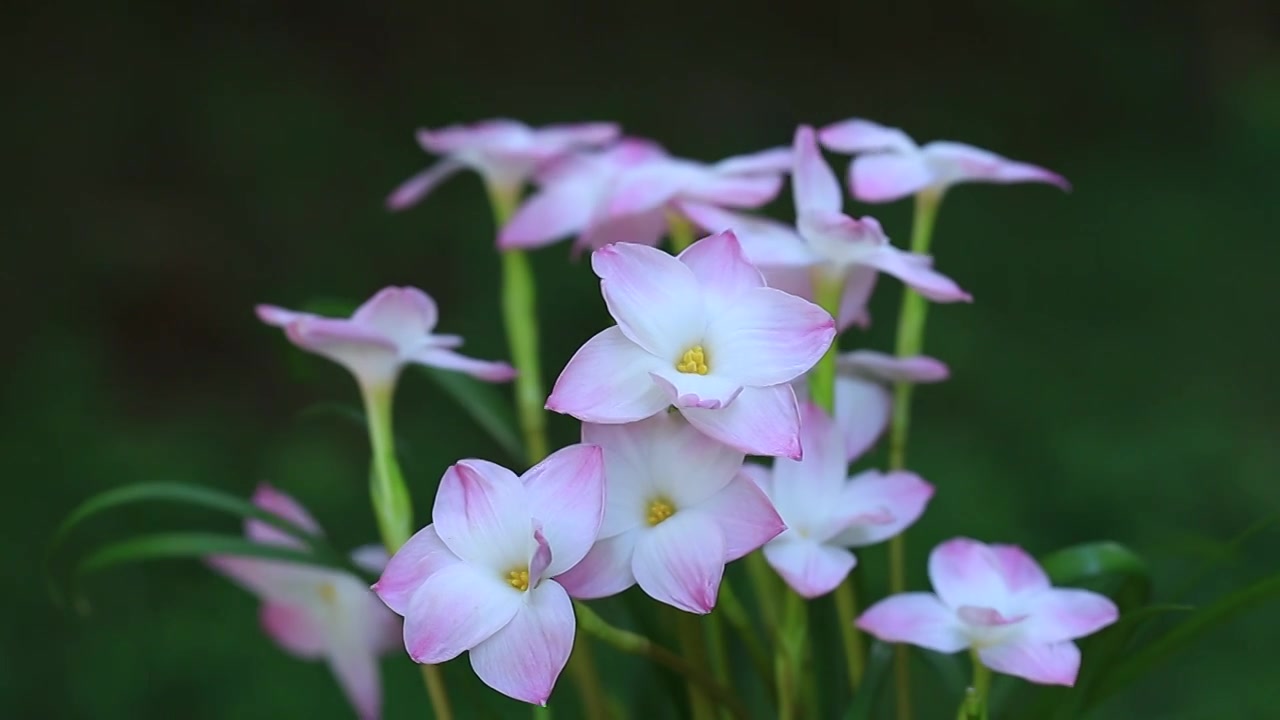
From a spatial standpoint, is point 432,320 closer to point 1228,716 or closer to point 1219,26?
point 1228,716

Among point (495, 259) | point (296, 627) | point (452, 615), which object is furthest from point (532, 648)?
point (495, 259)

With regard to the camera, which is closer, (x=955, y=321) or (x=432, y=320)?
(x=432, y=320)

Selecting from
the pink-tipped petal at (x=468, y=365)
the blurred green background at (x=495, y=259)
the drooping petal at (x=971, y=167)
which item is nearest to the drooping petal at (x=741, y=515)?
the pink-tipped petal at (x=468, y=365)

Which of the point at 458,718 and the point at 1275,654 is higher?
the point at 458,718

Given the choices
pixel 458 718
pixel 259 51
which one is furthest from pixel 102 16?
pixel 458 718

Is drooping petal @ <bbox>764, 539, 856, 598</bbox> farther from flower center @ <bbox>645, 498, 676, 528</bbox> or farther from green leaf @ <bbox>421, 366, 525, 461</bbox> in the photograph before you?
green leaf @ <bbox>421, 366, 525, 461</bbox>

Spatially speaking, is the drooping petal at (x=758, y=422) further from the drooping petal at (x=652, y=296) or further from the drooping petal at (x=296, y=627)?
the drooping petal at (x=296, y=627)


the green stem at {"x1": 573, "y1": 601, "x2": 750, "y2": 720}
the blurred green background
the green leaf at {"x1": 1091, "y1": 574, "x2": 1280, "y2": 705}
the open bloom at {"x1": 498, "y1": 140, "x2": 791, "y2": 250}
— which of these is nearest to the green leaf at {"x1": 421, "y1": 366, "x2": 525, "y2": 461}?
the open bloom at {"x1": 498, "y1": 140, "x2": 791, "y2": 250}
